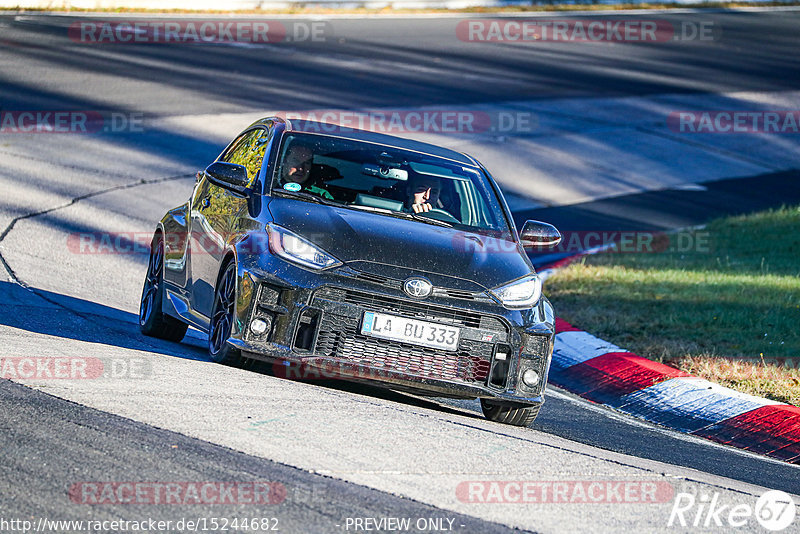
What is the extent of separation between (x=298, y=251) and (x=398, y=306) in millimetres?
626

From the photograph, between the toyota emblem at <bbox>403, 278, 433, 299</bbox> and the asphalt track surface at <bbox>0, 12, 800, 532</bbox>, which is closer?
the asphalt track surface at <bbox>0, 12, 800, 532</bbox>

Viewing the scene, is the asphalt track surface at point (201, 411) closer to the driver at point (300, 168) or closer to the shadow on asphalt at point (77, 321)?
the shadow on asphalt at point (77, 321)

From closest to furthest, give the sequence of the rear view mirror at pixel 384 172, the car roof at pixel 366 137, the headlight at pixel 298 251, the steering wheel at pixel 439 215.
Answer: the headlight at pixel 298 251, the steering wheel at pixel 439 215, the rear view mirror at pixel 384 172, the car roof at pixel 366 137

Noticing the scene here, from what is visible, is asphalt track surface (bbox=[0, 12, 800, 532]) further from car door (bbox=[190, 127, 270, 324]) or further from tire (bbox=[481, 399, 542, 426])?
car door (bbox=[190, 127, 270, 324])

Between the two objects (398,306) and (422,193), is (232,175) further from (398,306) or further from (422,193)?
(398,306)

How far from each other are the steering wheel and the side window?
1.08m

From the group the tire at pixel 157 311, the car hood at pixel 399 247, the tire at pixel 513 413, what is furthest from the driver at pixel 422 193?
the tire at pixel 157 311

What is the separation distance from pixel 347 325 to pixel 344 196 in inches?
49.1

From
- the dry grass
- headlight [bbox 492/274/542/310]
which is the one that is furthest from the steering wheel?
the dry grass

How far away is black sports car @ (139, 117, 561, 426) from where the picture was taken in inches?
250

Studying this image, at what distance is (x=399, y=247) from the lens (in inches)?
261

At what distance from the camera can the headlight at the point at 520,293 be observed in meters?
6.63

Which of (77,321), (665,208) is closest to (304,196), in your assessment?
(77,321)

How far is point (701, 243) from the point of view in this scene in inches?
550
